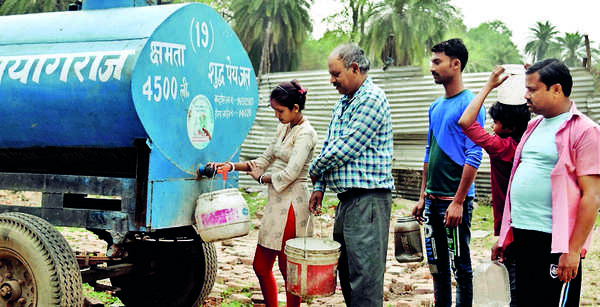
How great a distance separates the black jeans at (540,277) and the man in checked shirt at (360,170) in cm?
83

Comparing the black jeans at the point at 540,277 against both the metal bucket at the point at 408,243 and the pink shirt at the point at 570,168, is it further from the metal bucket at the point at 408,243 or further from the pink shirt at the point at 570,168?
the metal bucket at the point at 408,243

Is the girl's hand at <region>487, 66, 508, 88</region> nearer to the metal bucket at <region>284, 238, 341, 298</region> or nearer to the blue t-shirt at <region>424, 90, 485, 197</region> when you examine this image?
the blue t-shirt at <region>424, 90, 485, 197</region>

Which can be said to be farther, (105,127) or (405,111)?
(405,111)

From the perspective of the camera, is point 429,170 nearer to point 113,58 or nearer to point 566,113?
point 566,113

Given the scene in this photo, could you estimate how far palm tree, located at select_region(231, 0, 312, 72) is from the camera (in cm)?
2288

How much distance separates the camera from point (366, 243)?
3.38 metres

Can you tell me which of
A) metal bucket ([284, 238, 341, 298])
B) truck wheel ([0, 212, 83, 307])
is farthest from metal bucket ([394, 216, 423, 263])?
truck wheel ([0, 212, 83, 307])

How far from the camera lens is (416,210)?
4027 millimetres

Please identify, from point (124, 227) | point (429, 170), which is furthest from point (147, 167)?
point (429, 170)

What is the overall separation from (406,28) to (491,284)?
1923 centimetres

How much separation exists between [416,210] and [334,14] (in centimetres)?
2333

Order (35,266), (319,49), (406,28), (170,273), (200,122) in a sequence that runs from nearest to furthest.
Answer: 1. (35,266)
2. (200,122)
3. (170,273)
4. (406,28)
5. (319,49)

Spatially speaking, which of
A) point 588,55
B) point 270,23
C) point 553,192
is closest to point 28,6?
point 270,23

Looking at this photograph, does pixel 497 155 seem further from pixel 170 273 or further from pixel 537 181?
pixel 170 273
